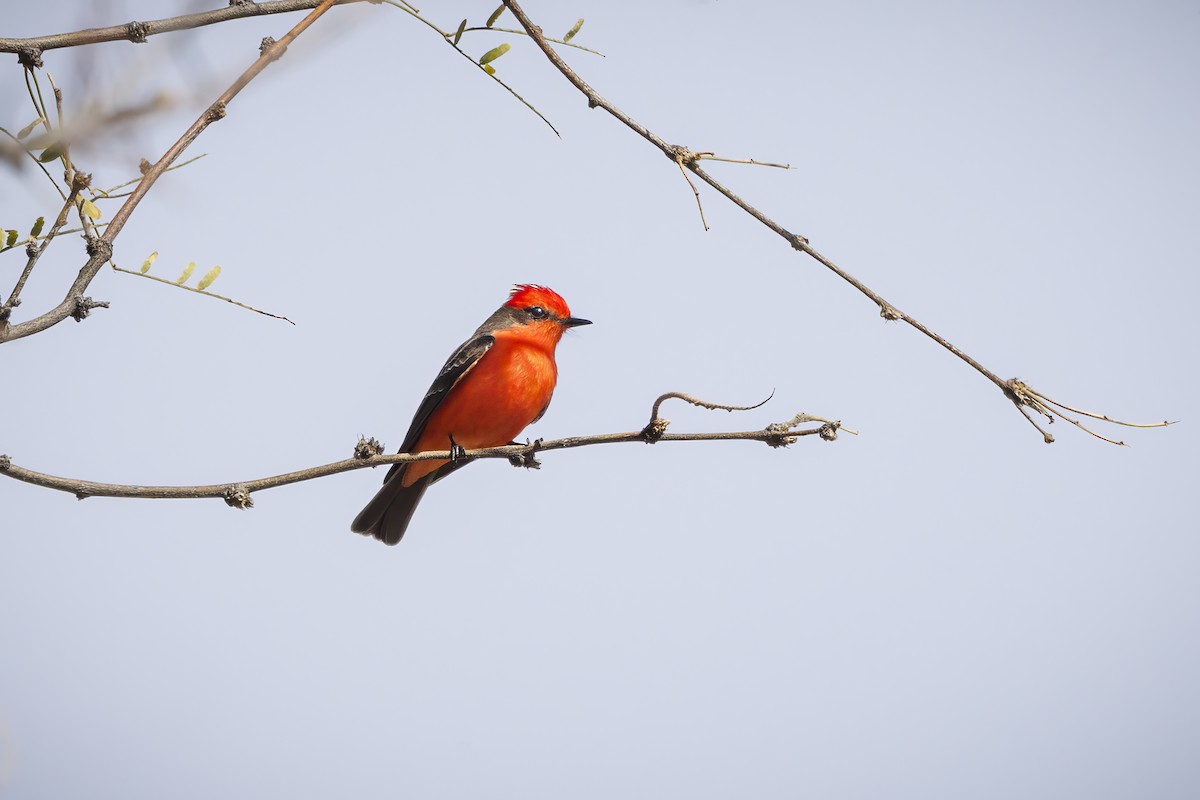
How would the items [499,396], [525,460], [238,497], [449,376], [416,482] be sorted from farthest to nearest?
[416,482], [449,376], [499,396], [525,460], [238,497]

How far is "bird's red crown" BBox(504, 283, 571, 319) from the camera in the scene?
730 cm

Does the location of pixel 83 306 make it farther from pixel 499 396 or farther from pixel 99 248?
pixel 499 396

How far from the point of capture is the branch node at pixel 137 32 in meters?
2.53

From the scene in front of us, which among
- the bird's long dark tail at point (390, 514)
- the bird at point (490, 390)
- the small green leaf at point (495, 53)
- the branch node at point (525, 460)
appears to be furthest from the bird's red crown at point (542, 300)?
the small green leaf at point (495, 53)

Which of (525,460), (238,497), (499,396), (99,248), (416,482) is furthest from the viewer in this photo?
(416,482)

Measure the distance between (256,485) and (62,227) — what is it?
0.79m

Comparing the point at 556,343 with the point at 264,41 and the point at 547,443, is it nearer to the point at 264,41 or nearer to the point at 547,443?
the point at 547,443

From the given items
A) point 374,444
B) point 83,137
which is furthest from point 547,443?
point 83,137

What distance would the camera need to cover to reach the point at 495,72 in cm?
315

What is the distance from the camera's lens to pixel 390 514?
761 cm

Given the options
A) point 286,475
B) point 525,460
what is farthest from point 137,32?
point 525,460

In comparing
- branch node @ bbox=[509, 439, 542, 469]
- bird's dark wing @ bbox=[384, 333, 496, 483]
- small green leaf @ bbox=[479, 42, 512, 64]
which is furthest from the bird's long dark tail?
small green leaf @ bbox=[479, 42, 512, 64]

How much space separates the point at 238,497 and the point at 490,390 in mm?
3901

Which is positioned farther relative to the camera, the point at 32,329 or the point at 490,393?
the point at 490,393
